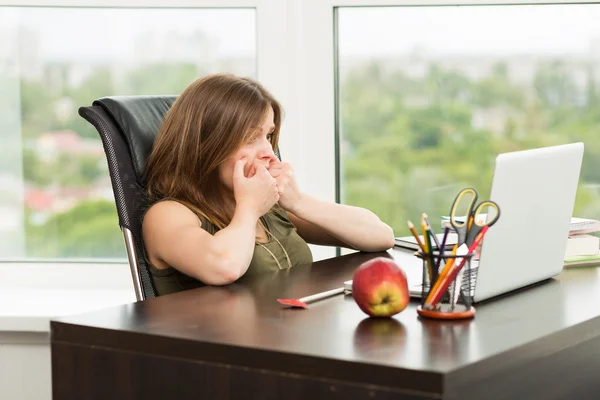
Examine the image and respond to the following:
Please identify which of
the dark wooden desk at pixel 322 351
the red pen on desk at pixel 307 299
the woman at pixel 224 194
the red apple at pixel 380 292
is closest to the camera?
the dark wooden desk at pixel 322 351

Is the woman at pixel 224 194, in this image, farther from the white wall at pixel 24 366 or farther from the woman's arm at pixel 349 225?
the white wall at pixel 24 366

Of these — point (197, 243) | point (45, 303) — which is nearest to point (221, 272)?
point (197, 243)

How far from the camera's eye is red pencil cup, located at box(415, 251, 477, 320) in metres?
1.33

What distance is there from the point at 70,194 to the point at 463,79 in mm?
1263

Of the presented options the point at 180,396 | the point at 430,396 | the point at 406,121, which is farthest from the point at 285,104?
the point at 430,396

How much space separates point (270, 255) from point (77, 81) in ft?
3.96

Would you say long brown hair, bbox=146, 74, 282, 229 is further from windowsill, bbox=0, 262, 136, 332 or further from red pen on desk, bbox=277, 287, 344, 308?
windowsill, bbox=0, 262, 136, 332

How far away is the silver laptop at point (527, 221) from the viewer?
139 cm

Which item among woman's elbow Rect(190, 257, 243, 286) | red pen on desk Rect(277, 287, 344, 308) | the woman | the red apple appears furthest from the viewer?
the woman

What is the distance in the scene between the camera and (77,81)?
9.44 ft

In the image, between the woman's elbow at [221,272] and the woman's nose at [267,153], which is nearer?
the woman's elbow at [221,272]

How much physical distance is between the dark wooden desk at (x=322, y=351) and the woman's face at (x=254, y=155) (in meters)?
0.45

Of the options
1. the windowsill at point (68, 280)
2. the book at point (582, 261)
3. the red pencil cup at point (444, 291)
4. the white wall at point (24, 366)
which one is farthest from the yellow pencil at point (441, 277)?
the white wall at point (24, 366)

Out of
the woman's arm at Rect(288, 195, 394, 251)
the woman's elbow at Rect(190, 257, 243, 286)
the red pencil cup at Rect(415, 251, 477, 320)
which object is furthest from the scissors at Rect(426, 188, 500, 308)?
the woman's arm at Rect(288, 195, 394, 251)
